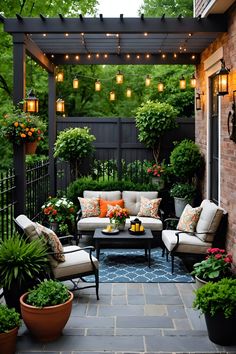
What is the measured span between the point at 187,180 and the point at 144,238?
297 centimetres

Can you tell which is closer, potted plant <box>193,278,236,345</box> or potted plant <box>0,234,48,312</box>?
potted plant <box>193,278,236,345</box>

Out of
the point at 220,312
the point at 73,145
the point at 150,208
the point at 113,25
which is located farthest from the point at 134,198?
the point at 220,312

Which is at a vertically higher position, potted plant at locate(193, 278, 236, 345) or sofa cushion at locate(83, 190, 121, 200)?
sofa cushion at locate(83, 190, 121, 200)

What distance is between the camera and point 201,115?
9.69m

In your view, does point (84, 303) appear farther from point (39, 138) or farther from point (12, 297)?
point (39, 138)

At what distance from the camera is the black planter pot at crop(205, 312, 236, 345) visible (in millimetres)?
4645

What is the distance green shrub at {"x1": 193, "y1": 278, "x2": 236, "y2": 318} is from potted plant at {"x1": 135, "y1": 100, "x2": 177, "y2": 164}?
5711 mm

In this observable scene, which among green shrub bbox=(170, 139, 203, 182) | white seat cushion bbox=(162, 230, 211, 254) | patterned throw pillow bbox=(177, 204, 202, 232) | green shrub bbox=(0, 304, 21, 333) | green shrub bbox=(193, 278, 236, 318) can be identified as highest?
green shrub bbox=(170, 139, 203, 182)

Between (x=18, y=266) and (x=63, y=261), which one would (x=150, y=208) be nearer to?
(x=63, y=261)

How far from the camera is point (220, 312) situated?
15.2 feet

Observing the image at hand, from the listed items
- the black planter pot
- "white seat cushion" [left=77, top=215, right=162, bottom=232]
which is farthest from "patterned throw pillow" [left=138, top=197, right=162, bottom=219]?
the black planter pot

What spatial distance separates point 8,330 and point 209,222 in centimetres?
370

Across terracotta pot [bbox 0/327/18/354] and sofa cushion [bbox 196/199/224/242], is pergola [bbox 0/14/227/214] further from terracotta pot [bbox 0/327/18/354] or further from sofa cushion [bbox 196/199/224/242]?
terracotta pot [bbox 0/327/18/354]

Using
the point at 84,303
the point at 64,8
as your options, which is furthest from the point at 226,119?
the point at 64,8
